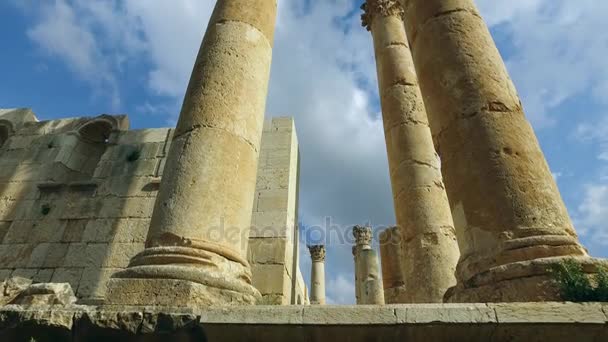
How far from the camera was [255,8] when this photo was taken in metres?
7.86

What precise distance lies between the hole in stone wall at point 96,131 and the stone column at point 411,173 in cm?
815

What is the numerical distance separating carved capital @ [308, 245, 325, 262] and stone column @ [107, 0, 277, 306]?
841 inches

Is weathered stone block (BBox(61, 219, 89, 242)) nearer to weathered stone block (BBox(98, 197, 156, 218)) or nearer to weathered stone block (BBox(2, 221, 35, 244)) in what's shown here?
weathered stone block (BBox(98, 197, 156, 218))

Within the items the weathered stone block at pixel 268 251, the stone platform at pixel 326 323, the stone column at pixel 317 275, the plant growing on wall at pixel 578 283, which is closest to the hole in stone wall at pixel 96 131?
the weathered stone block at pixel 268 251

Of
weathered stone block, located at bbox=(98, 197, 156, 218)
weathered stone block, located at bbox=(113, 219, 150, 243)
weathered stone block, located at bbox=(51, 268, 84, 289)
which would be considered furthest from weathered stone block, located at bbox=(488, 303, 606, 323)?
weathered stone block, located at bbox=(51, 268, 84, 289)

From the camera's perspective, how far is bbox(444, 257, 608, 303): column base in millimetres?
4246

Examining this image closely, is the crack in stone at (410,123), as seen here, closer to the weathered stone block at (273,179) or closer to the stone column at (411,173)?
the stone column at (411,173)

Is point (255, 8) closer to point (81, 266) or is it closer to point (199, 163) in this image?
point (199, 163)

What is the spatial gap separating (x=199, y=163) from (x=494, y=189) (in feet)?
12.1

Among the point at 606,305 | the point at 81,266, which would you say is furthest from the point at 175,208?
the point at 81,266

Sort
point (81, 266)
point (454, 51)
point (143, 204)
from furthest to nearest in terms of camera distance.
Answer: point (143, 204), point (81, 266), point (454, 51)

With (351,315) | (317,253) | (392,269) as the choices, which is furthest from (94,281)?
(317,253)

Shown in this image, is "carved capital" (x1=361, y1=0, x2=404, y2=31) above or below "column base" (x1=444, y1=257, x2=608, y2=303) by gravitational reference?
above

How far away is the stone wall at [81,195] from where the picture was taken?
9.77 meters
